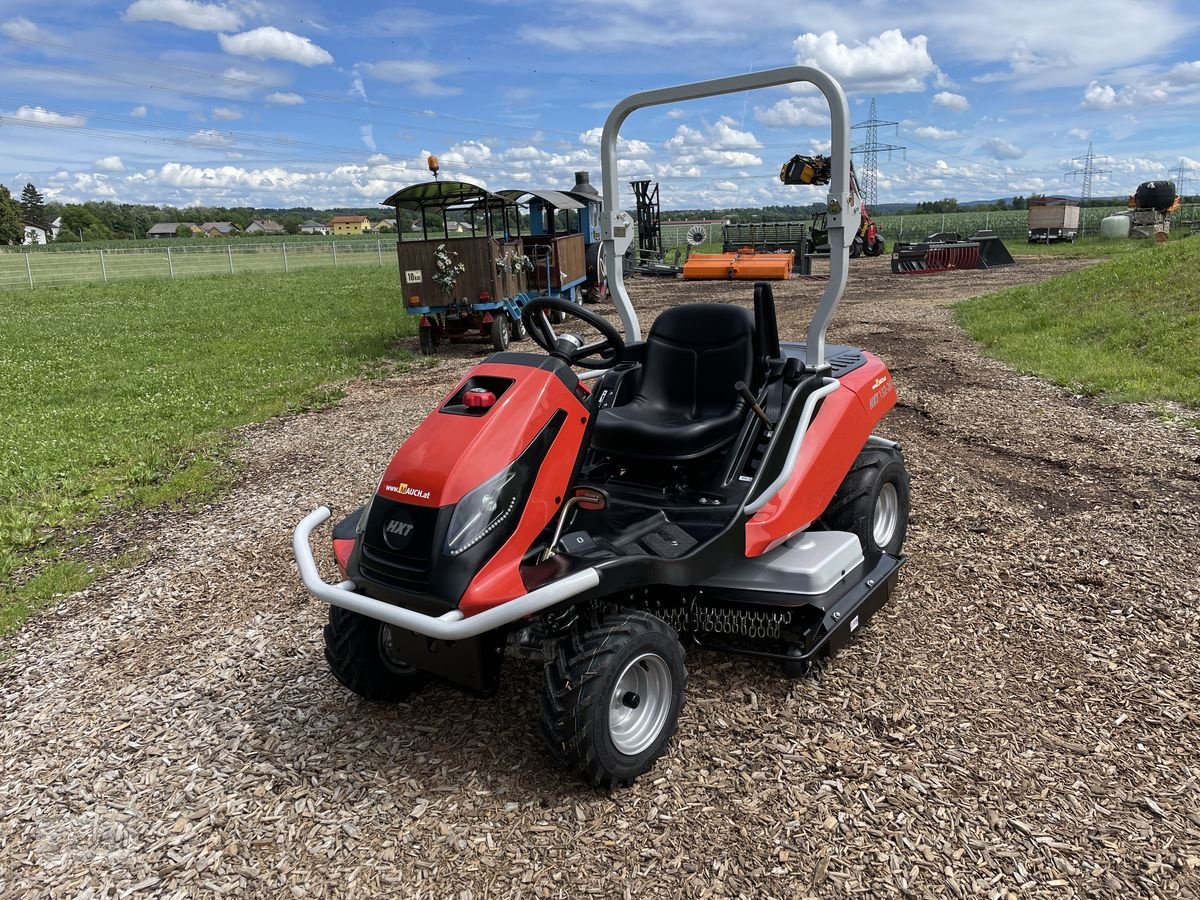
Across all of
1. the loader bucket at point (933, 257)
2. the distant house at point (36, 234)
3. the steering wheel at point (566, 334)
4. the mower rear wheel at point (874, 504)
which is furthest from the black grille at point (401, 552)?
the distant house at point (36, 234)

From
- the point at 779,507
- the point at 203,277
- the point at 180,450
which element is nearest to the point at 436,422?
the point at 779,507

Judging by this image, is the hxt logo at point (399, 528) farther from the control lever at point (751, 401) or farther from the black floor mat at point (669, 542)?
the control lever at point (751, 401)

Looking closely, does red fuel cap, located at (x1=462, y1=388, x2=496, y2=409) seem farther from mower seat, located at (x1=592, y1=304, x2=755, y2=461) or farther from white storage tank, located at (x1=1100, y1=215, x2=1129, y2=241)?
white storage tank, located at (x1=1100, y1=215, x2=1129, y2=241)

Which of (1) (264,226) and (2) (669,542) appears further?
(1) (264,226)

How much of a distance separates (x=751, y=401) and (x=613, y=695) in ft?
4.47

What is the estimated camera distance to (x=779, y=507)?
333 centimetres

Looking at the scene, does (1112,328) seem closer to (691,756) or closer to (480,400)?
(691,756)

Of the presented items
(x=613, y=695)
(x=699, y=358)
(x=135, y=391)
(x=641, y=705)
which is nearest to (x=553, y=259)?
(x=135, y=391)

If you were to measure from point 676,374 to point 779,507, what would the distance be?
33.3 inches

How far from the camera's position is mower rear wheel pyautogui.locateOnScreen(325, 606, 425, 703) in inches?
125

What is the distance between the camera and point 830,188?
3.45 m

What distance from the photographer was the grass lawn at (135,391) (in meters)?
5.85

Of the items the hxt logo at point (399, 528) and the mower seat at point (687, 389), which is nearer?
the hxt logo at point (399, 528)

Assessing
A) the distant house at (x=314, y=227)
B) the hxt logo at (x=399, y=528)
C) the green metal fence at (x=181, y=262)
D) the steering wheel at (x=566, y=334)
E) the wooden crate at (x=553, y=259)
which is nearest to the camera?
the hxt logo at (x=399, y=528)
